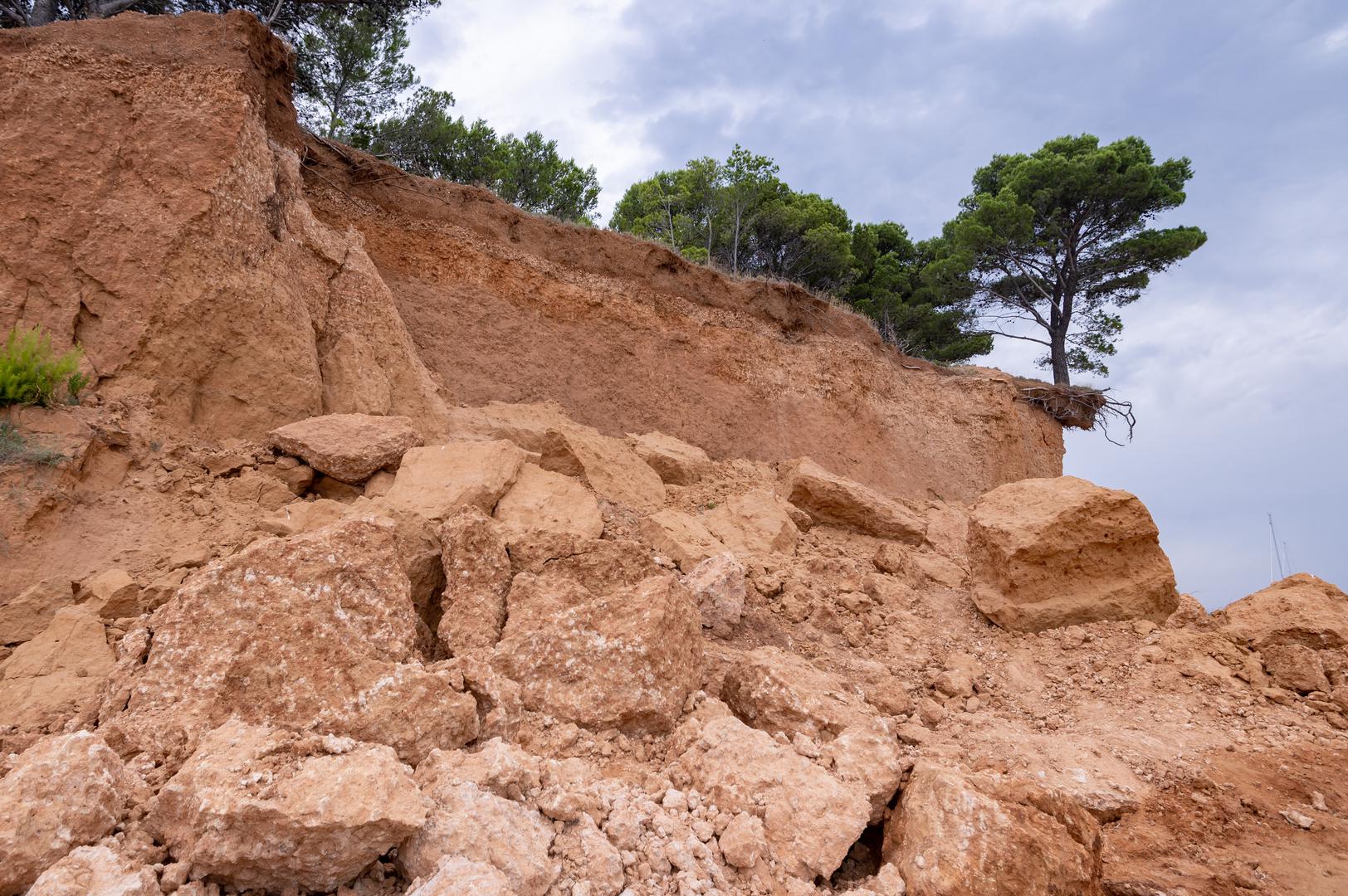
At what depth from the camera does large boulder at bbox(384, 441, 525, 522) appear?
4.19 meters

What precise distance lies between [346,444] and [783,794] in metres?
3.38

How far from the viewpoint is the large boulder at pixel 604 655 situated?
331 centimetres

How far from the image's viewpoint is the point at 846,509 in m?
7.53

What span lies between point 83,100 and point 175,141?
0.68 meters

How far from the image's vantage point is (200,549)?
405 centimetres

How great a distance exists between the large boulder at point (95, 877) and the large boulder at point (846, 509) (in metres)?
6.13

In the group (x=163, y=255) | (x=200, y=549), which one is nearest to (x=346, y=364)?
(x=163, y=255)

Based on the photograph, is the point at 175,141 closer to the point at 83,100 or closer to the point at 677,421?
the point at 83,100

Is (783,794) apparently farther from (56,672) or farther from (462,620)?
(56,672)

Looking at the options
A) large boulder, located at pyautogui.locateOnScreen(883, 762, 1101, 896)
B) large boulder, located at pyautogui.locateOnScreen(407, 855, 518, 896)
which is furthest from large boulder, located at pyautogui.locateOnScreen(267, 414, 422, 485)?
large boulder, located at pyautogui.locateOnScreen(883, 762, 1101, 896)

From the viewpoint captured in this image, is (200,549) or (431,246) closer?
(200,549)

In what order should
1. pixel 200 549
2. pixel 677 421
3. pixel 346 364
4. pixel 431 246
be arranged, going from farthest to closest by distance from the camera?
1. pixel 677 421
2. pixel 431 246
3. pixel 346 364
4. pixel 200 549

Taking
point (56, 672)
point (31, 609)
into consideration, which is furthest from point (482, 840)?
point (31, 609)

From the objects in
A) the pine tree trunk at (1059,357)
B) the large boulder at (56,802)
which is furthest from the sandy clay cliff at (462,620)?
the pine tree trunk at (1059,357)
